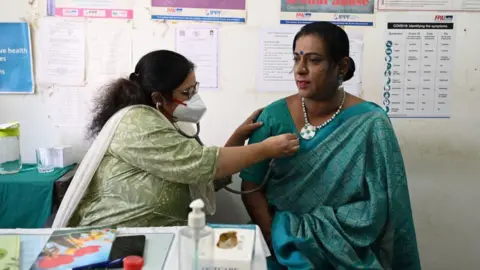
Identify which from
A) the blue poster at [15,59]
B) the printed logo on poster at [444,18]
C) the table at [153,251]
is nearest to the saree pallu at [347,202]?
the table at [153,251]

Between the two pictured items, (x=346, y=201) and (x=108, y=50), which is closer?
(x=346, y=201)

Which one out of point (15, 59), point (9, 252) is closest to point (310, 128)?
point (9, 252)

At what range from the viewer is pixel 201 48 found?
6.88ft

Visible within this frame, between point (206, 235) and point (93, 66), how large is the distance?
1445 millimetres

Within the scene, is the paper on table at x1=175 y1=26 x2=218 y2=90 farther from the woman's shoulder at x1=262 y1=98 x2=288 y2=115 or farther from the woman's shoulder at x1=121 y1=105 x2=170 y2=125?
the woman's shoulder at x1=121 y1=105 x2=170 y2=125

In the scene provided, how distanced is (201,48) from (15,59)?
0.89 meters

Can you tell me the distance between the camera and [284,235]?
4.52 feet

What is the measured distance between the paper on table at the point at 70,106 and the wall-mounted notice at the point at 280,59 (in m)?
0.84

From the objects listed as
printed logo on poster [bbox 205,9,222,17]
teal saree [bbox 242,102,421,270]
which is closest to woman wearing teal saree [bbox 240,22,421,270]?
teal saree [bbox 242,102,421,270]

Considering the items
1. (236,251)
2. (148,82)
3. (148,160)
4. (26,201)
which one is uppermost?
(148,82)

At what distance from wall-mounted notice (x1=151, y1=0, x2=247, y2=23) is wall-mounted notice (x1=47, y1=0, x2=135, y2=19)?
13 centimetres

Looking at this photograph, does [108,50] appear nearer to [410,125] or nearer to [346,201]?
[346,201]

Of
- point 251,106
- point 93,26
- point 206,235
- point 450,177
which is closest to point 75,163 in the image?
point 93,26

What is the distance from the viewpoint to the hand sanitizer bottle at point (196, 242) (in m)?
0.89
